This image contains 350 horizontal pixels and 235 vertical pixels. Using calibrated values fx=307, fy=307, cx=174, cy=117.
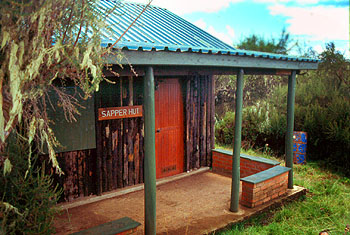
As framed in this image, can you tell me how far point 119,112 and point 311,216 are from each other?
160 inches

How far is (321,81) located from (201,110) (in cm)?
787

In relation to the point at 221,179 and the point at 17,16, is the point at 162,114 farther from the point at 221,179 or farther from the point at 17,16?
the point at 17,16

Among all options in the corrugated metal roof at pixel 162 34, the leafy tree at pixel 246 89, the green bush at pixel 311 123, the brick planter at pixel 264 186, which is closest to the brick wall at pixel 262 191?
the brick planter at pixel 264 186

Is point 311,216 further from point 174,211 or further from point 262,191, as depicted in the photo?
point 174,211

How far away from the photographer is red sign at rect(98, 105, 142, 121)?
5.79 m

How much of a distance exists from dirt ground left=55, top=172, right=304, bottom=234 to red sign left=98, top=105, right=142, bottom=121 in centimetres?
159

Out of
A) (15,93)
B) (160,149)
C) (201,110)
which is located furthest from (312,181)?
(15,93)

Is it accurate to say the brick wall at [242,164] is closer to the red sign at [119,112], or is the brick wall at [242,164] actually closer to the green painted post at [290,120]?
the green painted post at [290,120]

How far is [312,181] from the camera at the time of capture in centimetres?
778

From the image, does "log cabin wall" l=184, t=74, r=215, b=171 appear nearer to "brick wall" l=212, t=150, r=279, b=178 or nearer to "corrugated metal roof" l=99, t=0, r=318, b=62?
"brick wall" l=212, t=150, r=279, b=178

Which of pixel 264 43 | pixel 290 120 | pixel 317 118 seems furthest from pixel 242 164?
pixel 264 43

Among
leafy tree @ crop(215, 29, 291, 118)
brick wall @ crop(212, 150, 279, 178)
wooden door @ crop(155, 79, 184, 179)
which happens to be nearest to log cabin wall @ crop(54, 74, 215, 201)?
wooden door @ crop(155, 79, 184, 179)

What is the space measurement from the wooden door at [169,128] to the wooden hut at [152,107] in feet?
0.07

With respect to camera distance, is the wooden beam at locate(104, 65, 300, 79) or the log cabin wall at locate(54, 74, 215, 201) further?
the log cabin wall at locate(54, 74, 215, 201)
